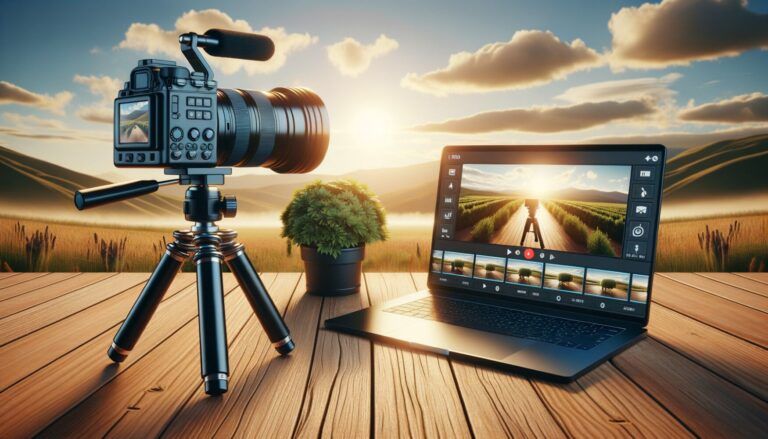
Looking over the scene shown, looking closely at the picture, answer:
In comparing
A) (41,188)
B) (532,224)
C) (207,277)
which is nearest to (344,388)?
(207,277)

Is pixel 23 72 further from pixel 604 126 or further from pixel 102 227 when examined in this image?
pixel 604 126

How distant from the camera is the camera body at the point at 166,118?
34.0 inches

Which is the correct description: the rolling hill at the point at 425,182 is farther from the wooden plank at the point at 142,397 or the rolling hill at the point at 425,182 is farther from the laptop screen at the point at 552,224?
the wooden plank at the point at 142,397

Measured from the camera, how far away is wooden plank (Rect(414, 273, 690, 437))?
0.73 metres

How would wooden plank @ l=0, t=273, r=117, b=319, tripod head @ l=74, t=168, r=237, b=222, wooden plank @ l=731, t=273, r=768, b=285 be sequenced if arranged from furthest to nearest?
wooden plank @ l=731, t=273, r=768, b=285
wooden plank @ l=0, t=273, r=117, b=319
tripod head @ l=74, t=168, r=237, b=222

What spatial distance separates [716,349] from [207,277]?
91 cm

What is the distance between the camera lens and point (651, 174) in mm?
1169

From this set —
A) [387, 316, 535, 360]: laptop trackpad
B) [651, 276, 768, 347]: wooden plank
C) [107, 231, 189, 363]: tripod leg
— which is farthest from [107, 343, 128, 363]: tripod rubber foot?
[651, 276, 768, 347]: wooden plank

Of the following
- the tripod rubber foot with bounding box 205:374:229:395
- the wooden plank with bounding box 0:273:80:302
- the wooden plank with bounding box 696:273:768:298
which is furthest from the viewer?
the wooden plank with bounding box 696:273:768:298

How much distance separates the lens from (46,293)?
5.12 feet

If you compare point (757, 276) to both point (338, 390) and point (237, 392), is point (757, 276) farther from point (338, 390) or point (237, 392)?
point (237, 392)

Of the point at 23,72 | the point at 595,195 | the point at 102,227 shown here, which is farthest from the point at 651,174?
the point at 23,72

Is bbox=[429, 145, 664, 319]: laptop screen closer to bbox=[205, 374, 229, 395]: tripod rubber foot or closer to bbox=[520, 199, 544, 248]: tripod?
bbox=[520, 199, 544, 248]: tripod

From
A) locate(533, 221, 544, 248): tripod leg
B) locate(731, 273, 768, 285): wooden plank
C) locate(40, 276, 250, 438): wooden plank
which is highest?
locate(533, 221, 544, 248): tripod leg
